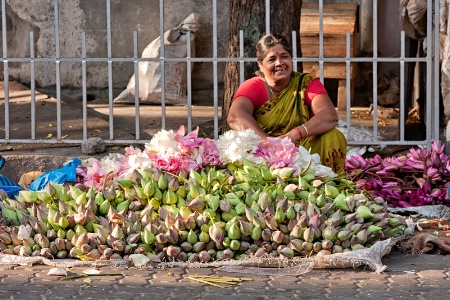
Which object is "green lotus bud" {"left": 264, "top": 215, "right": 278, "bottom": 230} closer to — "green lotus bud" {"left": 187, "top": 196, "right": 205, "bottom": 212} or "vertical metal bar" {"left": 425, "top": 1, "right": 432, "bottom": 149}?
"green lotus bud" {"left": 187, "top": 196, "right": 205, "bottom": 212}

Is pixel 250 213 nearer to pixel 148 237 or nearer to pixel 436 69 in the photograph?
pixel 148 237

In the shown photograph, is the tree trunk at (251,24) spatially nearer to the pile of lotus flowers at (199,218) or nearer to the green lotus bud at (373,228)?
the pile of lotus flowers at (199,218)

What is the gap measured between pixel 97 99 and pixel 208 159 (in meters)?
5.15

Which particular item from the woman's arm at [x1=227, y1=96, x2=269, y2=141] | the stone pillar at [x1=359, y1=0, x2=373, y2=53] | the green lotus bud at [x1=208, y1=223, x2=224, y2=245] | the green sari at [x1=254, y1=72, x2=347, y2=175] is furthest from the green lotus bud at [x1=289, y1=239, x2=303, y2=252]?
the stone pillar at [x1=359, y1=0, x2=373, y2=53]

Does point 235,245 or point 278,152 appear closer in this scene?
point 235,245

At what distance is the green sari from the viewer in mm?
5598

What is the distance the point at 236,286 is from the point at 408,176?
7.69 feet

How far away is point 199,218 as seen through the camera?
457 centimetres

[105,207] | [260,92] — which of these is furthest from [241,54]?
[105,207]

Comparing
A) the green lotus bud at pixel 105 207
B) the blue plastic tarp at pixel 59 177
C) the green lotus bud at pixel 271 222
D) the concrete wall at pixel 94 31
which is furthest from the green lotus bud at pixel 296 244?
the concrete wall at pixel 94 31

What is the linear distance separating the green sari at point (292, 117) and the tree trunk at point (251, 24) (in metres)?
1.02

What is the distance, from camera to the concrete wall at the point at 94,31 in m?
9.81

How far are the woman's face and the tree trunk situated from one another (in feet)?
3.68

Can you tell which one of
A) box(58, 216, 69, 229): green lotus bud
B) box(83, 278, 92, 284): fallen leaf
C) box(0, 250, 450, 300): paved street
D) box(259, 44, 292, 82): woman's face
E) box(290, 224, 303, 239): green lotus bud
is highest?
box(259, 44, 292, 82): woman's face
